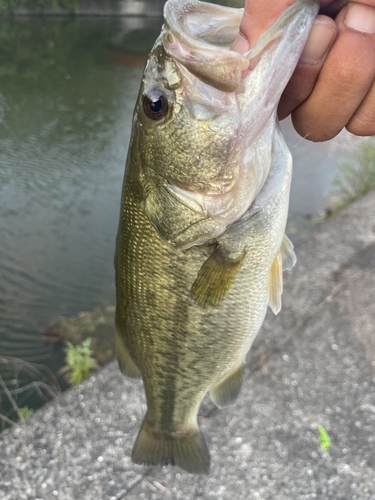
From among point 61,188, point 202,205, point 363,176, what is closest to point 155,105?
point 202,205

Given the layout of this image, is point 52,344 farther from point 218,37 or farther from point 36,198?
point 218,37

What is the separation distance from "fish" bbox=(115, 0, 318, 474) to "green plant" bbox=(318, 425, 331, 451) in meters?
0.77

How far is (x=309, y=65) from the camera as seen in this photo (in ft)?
3.26

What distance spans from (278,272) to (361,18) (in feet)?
2.51

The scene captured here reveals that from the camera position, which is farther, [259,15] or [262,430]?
[262,430]

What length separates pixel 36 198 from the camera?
246 inches

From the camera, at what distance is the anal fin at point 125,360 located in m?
1.54

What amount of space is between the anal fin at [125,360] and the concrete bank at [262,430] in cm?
64

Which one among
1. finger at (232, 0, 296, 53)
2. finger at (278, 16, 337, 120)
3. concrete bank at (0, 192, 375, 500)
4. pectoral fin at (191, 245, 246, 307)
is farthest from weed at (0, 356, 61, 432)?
finger at (232, 0, 296, 53)

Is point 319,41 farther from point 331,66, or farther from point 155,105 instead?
point 155,105

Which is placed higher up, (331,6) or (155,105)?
(331,6)

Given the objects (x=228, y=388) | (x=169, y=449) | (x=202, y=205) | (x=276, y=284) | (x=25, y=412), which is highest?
(x=202, y=205)

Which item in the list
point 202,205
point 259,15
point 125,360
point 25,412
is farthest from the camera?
point 25,412

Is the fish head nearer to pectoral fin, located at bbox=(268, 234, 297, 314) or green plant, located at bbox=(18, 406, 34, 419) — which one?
pectoral fin, located at bbox=(268, 234, 297, 314)
